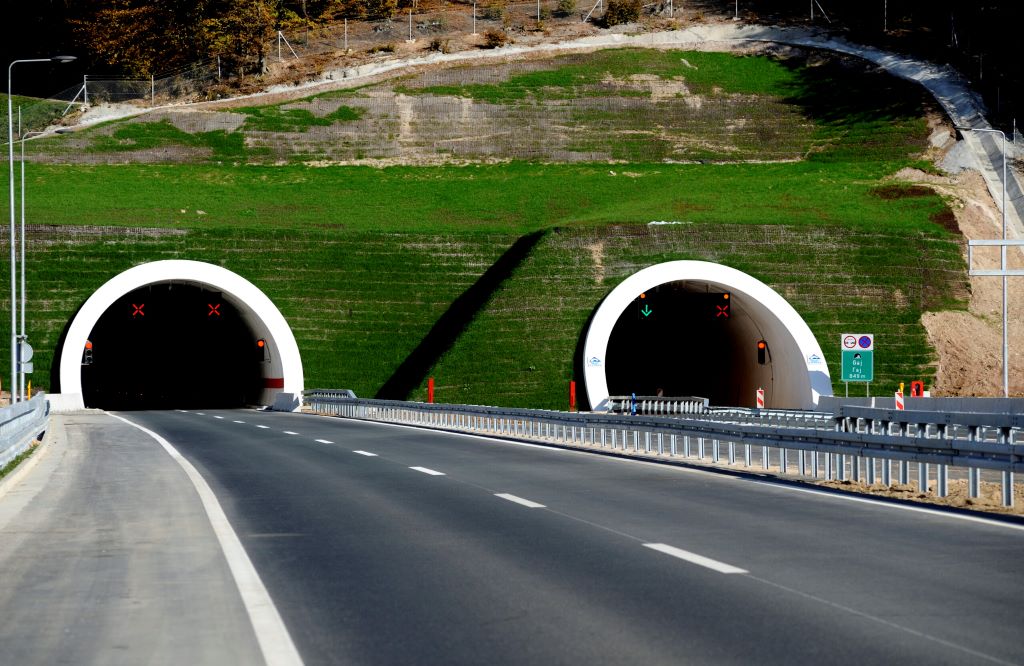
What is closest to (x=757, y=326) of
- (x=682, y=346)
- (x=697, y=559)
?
(x=682, y=346)

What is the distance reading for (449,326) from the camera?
54562mm

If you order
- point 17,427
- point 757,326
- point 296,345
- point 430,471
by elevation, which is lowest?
point 430,471

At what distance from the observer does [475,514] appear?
567 inches

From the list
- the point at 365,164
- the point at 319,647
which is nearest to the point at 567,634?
the point at 319,647

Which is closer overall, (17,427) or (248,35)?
(17,427)

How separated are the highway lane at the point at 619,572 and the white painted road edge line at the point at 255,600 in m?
0.11

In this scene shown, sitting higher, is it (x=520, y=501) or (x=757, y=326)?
(x=757, y=326)

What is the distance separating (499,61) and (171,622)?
76.0m

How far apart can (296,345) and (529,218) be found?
1463cm

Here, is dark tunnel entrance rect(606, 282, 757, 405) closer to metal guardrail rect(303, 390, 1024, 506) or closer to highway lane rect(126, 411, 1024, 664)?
metal guardrail rect(303, 390, 1024, 506)

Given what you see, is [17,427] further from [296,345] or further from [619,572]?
[296,345]

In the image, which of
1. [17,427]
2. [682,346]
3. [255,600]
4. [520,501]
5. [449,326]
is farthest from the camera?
[682,346]

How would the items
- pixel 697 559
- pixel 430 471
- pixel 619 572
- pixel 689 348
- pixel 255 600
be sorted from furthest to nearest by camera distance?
pixel 689 348
pixel 430 471
pixel 697 559
pixel 619 572
pixel 255 600

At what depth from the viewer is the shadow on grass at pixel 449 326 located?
5212cm
